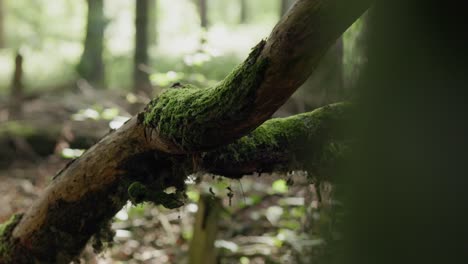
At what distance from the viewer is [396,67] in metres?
0.95

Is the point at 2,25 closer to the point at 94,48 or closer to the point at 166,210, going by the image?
the point at 94,48

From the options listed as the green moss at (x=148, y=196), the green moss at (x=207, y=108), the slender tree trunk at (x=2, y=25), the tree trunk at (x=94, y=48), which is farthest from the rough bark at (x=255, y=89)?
the slender tree trunk at (x=2, y=25)

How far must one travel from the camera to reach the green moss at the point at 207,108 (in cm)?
207

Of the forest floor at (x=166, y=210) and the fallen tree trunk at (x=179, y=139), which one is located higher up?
the forest floor at (x=166, y=210)

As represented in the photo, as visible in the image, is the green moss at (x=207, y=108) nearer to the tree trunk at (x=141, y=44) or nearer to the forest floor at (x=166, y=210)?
the forest floor at (x=166, y=210)

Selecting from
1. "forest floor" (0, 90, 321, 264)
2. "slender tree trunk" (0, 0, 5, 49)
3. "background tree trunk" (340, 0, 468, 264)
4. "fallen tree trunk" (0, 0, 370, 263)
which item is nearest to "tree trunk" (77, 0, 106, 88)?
"forest floor" (0, 90, 321, 264)

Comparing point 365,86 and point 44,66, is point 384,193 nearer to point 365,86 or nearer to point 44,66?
point 365,86

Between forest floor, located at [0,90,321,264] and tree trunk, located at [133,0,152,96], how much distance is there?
209 centimetres

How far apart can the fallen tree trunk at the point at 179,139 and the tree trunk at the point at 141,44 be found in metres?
8.28

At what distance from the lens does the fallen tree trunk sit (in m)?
1.80

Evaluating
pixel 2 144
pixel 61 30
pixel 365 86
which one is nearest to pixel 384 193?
pixel 365 86

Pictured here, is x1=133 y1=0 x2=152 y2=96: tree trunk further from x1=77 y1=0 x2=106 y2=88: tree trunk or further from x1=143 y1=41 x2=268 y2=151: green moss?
x1=143 y1=41 x2=268 y2=151: green moss

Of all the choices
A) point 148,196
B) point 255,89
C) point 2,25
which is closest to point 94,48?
point 2,25

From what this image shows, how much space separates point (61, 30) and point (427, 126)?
30.6 m
